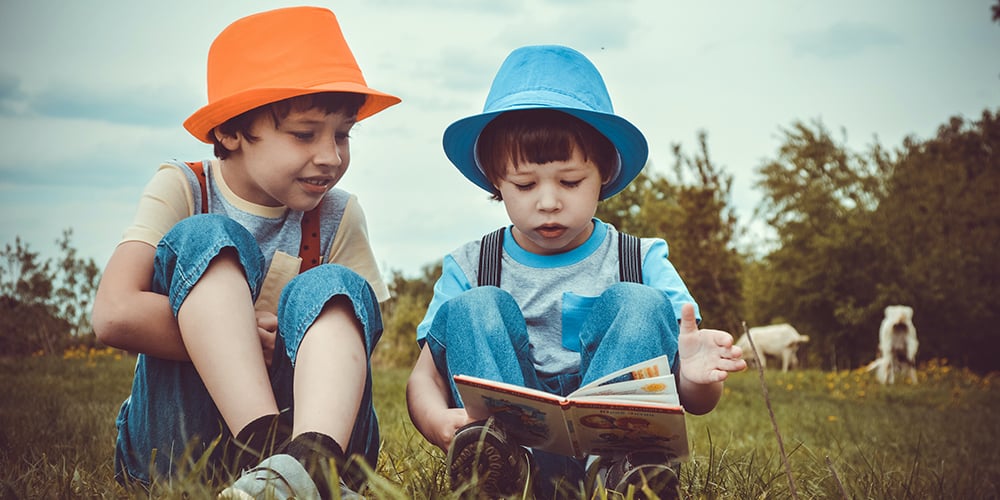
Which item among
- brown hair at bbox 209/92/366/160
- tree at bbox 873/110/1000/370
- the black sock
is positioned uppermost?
tree at bbox 873/110/1000/370

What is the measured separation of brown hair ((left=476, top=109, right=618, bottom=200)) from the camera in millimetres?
2105

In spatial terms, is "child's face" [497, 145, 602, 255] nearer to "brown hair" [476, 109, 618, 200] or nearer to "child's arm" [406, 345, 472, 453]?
"brown hair" [476, 109, 618, 200]

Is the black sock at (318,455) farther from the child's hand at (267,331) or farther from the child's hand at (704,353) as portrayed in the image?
the child's hand at (704,353)

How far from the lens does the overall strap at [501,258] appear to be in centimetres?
217

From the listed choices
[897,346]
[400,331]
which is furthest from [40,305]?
[897,346]

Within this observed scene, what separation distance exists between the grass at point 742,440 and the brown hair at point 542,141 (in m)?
0.81

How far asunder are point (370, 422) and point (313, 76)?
950 mm

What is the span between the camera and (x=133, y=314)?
1.82 m

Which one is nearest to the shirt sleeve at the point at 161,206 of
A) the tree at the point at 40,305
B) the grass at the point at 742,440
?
the grass at the point at 742,440

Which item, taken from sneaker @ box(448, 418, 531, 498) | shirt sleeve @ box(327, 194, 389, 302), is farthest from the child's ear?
sneaker @ box(448, 418, 531, 498)

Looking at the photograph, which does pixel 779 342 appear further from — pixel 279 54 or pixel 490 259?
pixel 279 54

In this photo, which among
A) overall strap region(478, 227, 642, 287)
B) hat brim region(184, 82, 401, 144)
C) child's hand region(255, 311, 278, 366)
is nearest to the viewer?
child's hand region(255, 311, 278, 366)

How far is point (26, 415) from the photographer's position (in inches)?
148

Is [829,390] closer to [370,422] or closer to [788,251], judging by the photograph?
[788,251]
